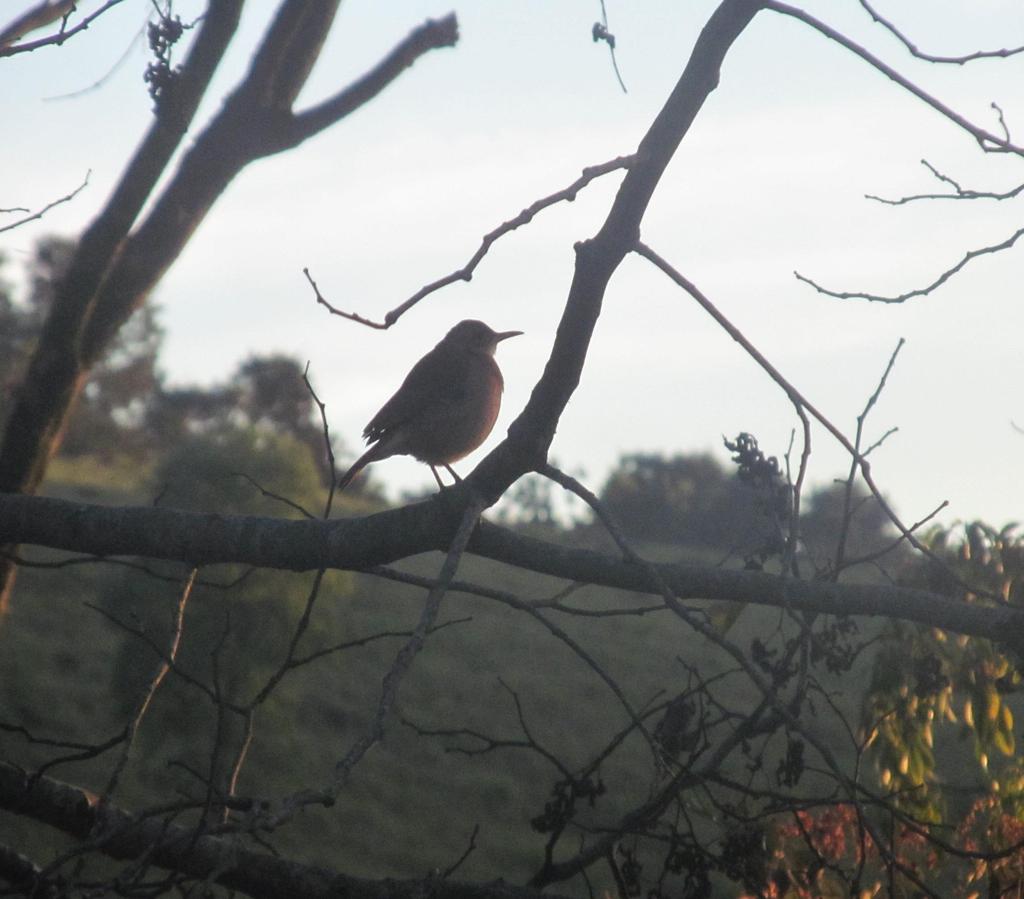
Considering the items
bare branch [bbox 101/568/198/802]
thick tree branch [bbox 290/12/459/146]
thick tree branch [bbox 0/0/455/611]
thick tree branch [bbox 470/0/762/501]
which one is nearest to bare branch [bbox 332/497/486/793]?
thick tree branch [bbox 470/0/762/501]

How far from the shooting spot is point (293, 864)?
412 cm

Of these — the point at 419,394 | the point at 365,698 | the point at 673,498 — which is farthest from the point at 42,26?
the point at 673,498

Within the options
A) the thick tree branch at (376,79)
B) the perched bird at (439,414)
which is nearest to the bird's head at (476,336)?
the perched bird at (439,414)

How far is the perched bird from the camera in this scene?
21.7 ft

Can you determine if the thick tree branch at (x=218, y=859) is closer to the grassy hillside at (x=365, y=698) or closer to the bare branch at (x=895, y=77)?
the bare branch at (x=895, y=77)

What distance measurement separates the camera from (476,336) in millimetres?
7605

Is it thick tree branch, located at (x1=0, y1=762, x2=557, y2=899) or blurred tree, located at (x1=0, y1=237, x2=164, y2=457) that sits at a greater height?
→ blurred tree, located at (x1=0, y1=237, x2=164, y2=457)

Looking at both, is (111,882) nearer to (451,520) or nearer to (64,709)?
(451,520)

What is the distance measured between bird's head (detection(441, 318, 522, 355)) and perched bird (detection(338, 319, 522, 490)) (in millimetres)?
479

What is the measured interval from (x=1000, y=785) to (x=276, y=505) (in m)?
15.4

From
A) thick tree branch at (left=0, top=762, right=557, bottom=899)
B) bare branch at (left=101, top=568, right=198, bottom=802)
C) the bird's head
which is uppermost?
the bird's head

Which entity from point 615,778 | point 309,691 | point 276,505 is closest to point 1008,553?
point 276,505

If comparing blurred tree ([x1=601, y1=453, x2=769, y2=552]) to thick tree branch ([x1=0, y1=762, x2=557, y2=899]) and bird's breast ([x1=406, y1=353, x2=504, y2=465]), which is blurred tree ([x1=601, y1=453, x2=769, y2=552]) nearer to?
bird's breast ([x1=406, y1=353, x2=504, y2=465])

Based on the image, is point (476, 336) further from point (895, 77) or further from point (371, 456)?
point (895, 77)
